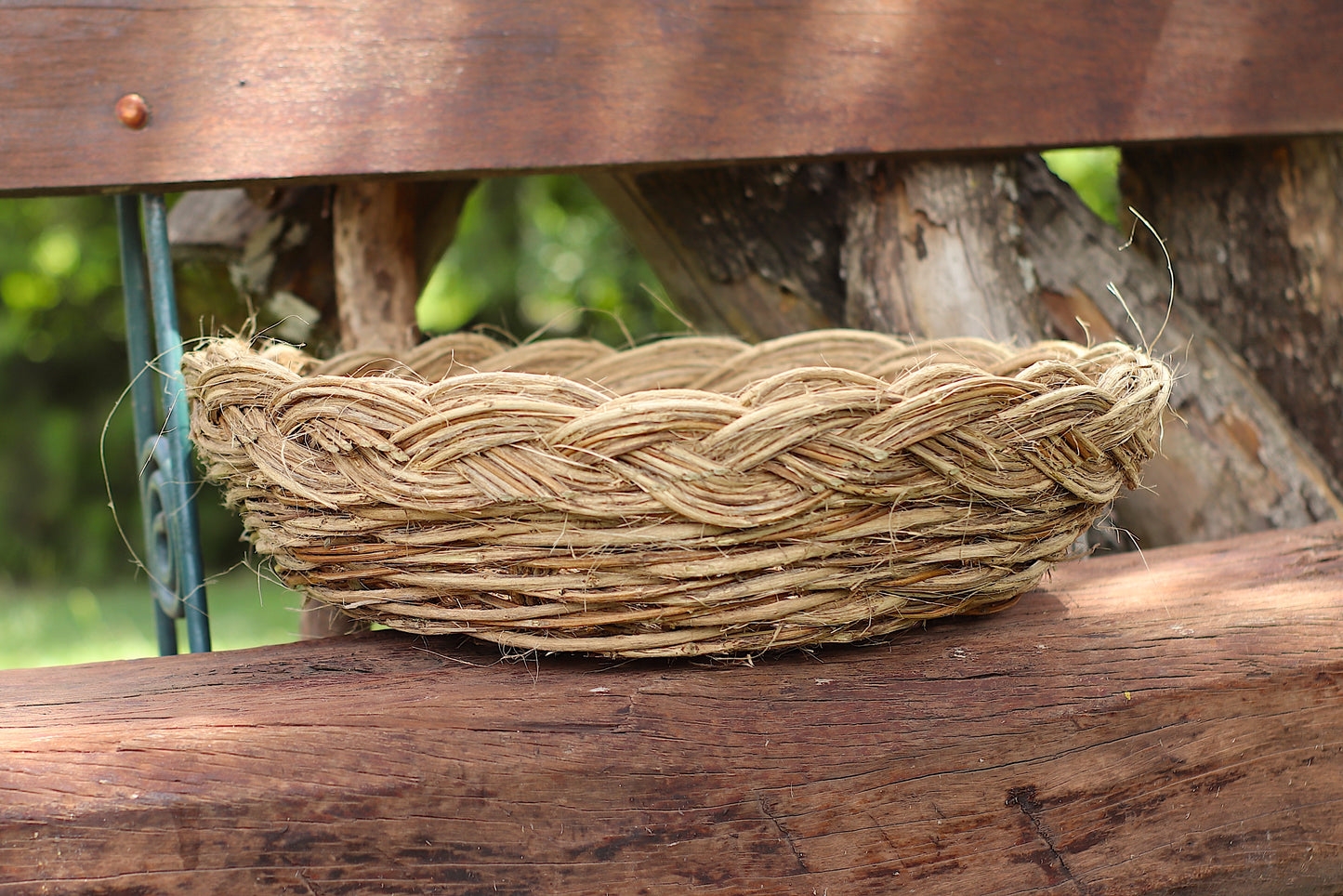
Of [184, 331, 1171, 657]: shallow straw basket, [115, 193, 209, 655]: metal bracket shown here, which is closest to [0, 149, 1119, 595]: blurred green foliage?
[115, 193, 209, 655]: metal bracket

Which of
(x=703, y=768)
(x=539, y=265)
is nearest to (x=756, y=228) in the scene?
(x=703, y=768)

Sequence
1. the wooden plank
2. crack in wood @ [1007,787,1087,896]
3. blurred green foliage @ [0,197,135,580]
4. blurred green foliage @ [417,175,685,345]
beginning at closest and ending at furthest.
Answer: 1. crack in wood @ [1007,787,1087,896]
2. the wooden plank
3. blurred green foliage @ [0,197,135,580]
4. blurred green foliage @ [417,175,685,345]

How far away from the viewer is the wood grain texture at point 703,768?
582mm

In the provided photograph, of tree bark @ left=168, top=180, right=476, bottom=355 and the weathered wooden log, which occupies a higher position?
tree bark @ left=168, top=180, right=476, bottom=355

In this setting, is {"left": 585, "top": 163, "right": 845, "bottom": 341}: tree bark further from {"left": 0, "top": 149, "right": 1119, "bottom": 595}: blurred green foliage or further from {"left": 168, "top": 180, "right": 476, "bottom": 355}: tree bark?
{"left": 0, "top": 149, "right": 1119, "bottom": 595}: blurred green foliage

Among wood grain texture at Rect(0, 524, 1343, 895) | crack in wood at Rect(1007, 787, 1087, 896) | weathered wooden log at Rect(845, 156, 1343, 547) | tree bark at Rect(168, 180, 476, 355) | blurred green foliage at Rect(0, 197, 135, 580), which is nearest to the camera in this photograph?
wood grain texture at Rect(0, 524, 1343, 895)

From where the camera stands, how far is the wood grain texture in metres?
0.58

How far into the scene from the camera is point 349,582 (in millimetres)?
765

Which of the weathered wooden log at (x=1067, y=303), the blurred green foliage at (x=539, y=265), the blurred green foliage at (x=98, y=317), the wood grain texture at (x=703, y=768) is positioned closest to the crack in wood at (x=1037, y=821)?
the wood grain texture at (x=703, y=768)

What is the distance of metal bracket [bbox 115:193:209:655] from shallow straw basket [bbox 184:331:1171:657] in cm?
18

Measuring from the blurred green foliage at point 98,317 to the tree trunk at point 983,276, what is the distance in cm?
239

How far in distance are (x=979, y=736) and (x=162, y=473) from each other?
773mm

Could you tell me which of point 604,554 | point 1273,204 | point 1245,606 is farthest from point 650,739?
point 1273,204

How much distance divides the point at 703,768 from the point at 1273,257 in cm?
117
